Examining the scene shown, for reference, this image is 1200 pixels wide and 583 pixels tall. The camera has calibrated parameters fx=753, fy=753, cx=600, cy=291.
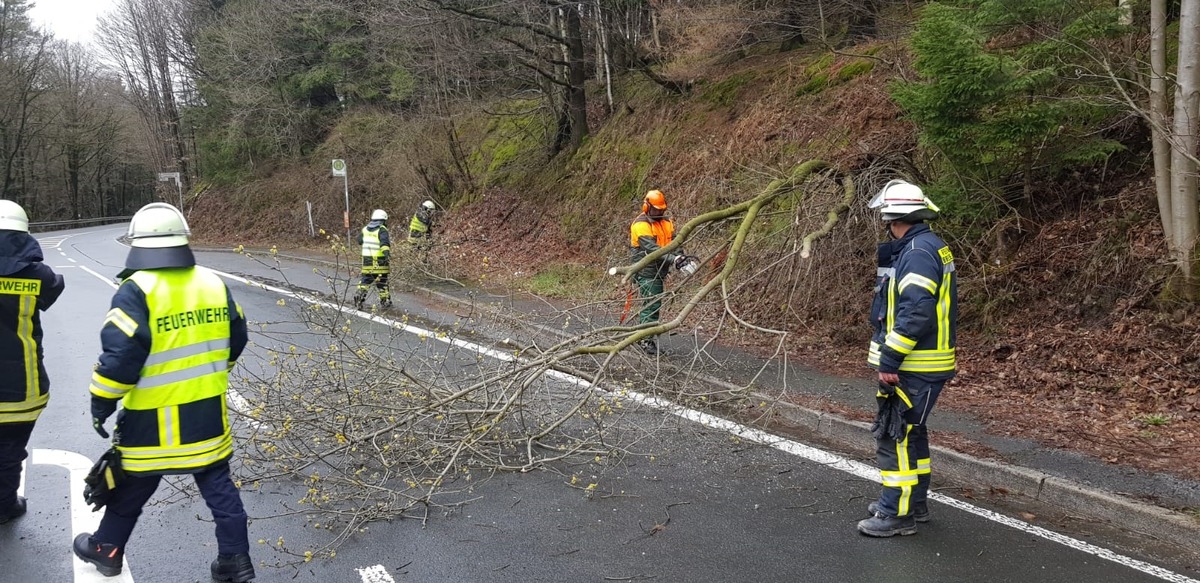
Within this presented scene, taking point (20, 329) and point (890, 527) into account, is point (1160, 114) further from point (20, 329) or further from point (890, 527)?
point (20, 329)

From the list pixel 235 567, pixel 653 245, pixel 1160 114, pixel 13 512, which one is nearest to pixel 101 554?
Answer: pixel 235 567

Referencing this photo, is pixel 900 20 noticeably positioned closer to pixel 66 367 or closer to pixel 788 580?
pixel 788 580

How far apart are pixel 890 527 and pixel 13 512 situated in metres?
5.06

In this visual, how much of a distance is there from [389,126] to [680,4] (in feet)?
41.6

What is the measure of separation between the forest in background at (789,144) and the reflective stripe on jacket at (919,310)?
2.01 m

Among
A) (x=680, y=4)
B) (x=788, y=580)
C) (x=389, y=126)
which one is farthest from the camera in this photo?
(x=389, y=126)

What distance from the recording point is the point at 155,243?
135 inches

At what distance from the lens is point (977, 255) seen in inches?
310

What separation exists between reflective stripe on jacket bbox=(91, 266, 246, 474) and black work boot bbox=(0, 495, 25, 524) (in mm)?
1714

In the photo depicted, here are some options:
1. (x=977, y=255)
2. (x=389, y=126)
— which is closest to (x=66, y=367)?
(x=977, y=255)

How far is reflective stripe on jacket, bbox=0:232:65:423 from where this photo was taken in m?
4.27

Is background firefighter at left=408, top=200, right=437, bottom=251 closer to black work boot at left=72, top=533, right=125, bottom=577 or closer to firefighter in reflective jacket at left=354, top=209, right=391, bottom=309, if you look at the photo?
firefighter in reflective jacket at left=354, top=209, right=391, bottom=309

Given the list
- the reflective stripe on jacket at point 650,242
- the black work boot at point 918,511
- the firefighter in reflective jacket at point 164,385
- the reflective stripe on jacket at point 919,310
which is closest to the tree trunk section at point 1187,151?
the reflective stripe on jacket at point 919,310

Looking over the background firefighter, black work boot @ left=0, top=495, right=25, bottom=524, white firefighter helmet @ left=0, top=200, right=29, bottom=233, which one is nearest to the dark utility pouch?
black work boot @ left=0, top=495, right=25, bottom=524
